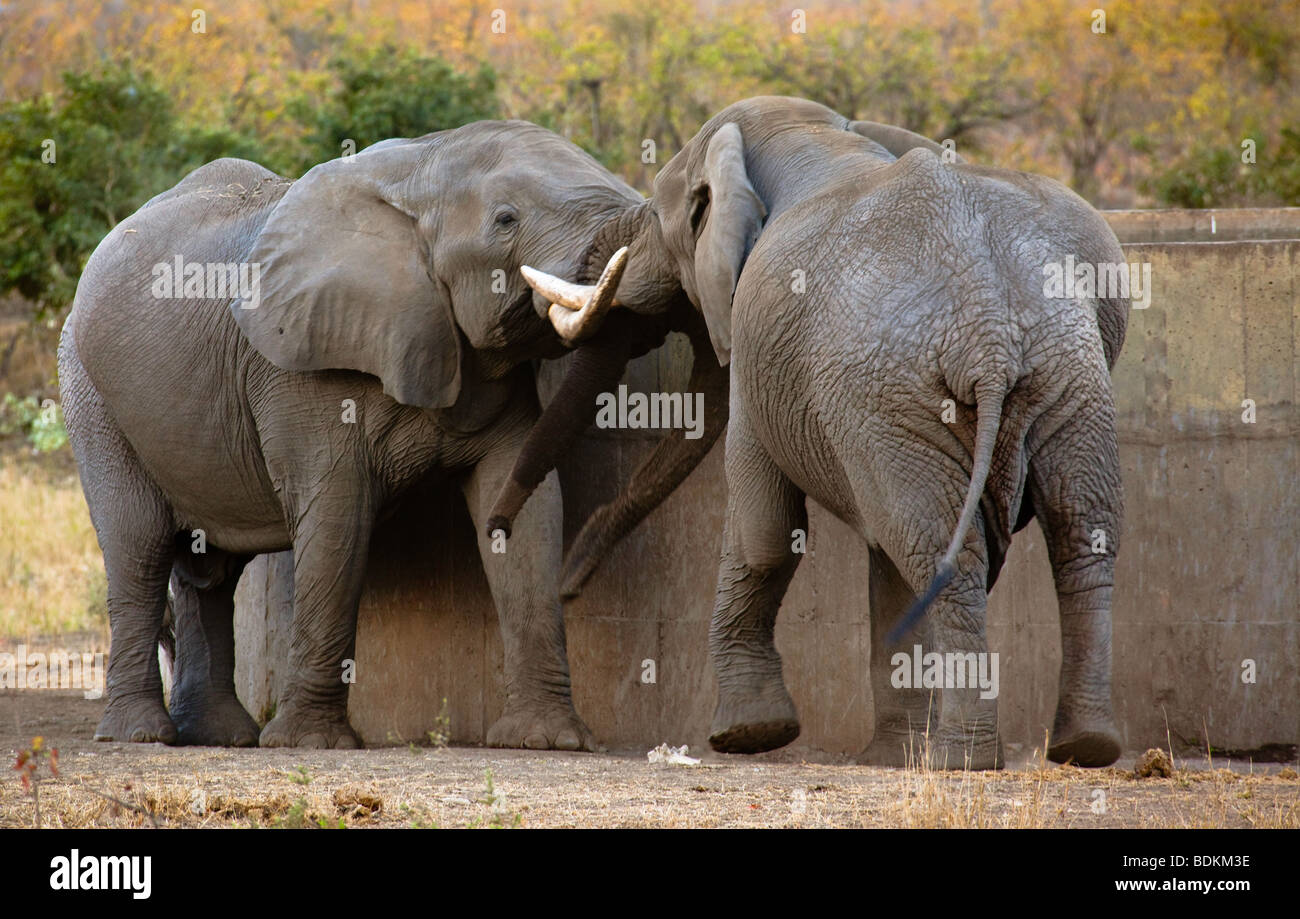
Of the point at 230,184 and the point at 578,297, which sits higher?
the point at 230,184

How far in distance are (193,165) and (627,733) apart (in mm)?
12795

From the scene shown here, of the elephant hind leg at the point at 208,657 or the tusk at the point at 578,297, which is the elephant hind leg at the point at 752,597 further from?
the elephant hind leg at the point at 208,657

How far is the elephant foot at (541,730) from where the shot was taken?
27.5ft

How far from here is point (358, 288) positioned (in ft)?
28.6

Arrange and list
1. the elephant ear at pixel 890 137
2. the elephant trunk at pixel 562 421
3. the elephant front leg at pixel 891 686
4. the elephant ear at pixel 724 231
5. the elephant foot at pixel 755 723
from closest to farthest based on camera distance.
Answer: the elephant ear at pixel 724 231 → the elephant foot at pixel 755 723 → the elephant front leg at pixel 891 686 → the elephant ear at pixel 890 137 → the elephant trunk at pixel 562 421

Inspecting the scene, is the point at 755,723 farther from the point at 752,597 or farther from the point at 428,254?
the point at 428,254

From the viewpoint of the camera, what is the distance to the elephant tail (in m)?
5.89

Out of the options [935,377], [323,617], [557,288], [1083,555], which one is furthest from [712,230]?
[323,617]

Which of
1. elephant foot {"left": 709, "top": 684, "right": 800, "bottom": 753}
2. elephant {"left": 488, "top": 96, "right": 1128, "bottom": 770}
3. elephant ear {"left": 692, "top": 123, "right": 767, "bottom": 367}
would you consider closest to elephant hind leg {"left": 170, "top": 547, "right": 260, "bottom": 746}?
elephant foot {"left": 709, "top": 684, "right": 800, "bottom": 753}

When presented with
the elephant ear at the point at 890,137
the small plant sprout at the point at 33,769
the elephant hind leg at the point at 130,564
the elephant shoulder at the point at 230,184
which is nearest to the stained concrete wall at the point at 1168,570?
the elephant ear at the point at 890,137

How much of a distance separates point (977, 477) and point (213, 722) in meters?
4.86

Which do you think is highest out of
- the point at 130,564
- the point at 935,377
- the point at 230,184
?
the point at 230,184

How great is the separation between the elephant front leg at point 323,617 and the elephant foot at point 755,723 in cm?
199

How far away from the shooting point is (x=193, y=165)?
2014 centimetres
